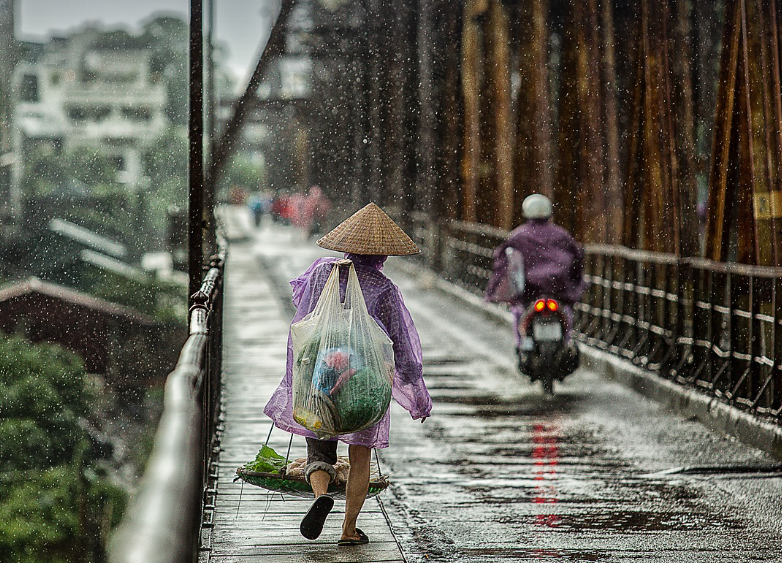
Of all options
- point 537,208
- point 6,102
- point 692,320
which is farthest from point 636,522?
point 6,102

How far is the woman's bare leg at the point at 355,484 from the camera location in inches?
222

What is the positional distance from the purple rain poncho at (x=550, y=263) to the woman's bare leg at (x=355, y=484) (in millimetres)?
5386

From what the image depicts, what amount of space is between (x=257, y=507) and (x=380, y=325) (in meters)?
1.49

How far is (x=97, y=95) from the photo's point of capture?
157m

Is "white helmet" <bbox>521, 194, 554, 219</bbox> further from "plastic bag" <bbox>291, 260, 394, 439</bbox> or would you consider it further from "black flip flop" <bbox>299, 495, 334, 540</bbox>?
"black flip flop" <bbox>299, 495, 334, 540</bbox>

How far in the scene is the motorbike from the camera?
35.4 feet

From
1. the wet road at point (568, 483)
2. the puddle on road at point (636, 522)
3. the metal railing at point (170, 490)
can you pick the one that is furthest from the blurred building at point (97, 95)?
the metal railing at point (170, 490)

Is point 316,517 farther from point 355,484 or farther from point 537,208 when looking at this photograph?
point 537,208

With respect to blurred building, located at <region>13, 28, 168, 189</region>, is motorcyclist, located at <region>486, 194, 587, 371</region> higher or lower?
lower

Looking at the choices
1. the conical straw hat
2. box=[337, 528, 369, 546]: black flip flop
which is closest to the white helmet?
the conical straw hat

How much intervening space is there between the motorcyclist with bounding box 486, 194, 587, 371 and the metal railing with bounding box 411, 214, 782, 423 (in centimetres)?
81

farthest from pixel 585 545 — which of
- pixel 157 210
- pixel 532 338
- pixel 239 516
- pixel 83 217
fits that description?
pixel 157 210

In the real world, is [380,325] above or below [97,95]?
below

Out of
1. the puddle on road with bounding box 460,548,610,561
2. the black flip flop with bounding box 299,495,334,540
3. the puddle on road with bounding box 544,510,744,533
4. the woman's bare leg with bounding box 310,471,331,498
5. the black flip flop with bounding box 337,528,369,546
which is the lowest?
the puddle on road with bounding box 544,510,744,533
